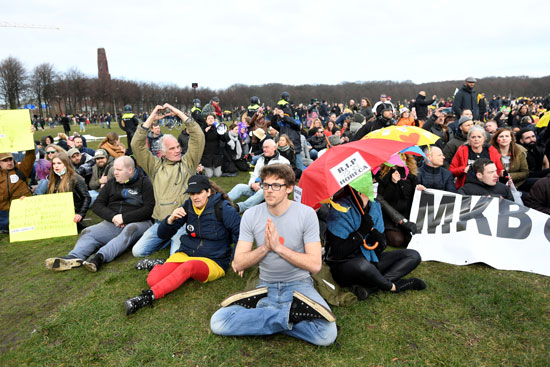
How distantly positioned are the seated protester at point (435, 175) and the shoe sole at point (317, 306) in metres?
3.51

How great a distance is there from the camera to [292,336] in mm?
3209

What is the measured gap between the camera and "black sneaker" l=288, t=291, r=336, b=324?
115 inches

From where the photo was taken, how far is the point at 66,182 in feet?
21.0

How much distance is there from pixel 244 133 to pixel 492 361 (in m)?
12.1

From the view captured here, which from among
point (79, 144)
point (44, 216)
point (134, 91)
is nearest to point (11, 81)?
point (134, 91)

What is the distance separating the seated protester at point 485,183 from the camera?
512 centimetres

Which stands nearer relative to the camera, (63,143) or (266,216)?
(266,216)

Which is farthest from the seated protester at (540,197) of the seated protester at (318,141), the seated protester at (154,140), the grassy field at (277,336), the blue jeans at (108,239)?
the seated protester at (154,140)

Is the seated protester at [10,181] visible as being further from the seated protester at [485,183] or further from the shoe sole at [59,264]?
the seated protester at [485,183]

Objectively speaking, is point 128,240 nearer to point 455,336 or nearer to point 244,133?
point 455,336

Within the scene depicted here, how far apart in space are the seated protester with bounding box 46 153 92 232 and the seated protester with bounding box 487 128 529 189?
8.12 meters

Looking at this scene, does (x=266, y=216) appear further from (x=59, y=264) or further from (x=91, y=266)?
(x=59, y=264)

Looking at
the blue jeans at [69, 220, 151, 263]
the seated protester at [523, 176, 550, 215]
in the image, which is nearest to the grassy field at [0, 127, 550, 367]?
the blue jeans at [69, 220, 151, 263]

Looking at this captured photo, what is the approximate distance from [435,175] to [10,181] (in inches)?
317
